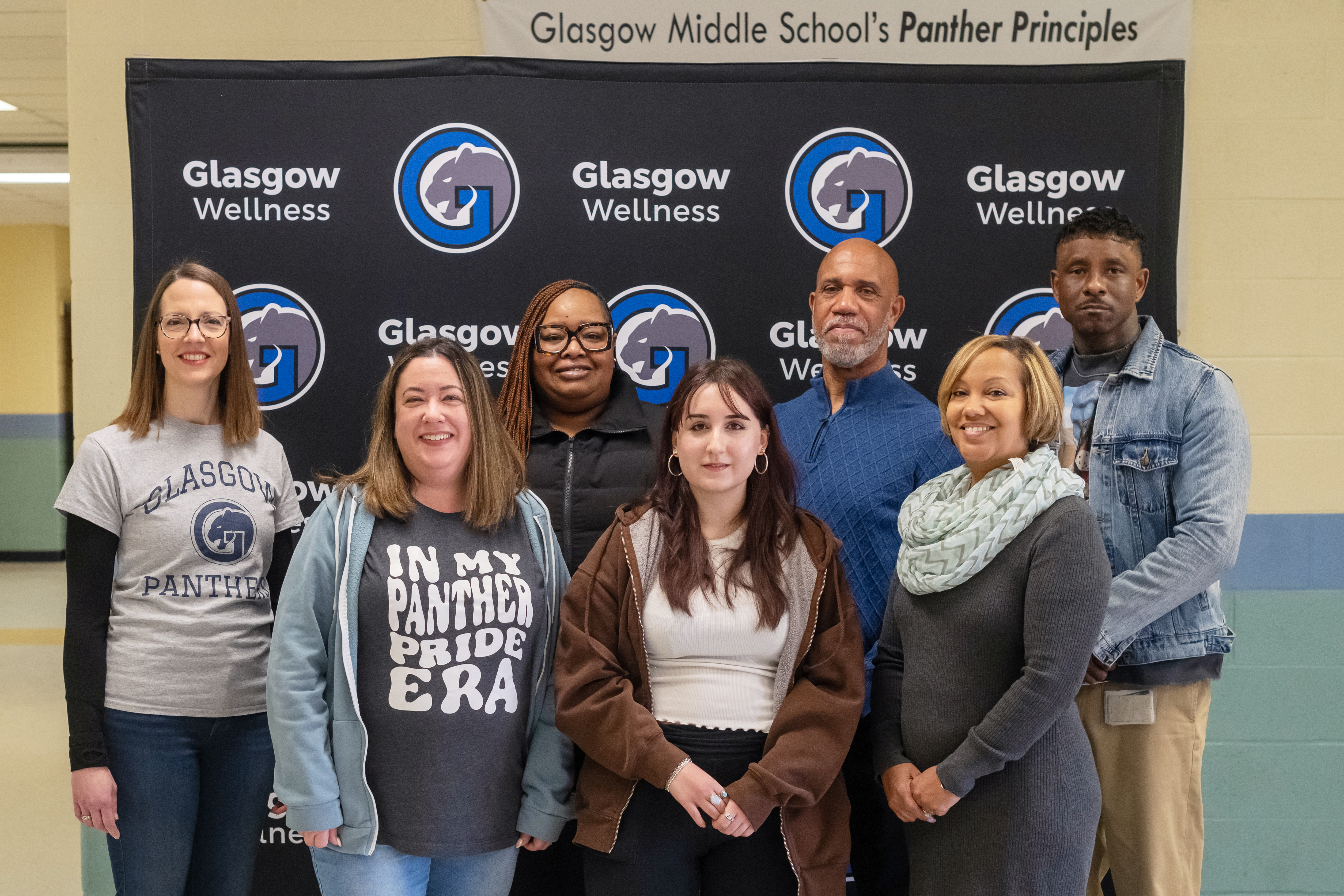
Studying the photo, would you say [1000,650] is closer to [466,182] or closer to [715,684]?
[715,684]

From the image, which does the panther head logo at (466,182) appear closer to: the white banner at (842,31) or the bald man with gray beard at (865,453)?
the white banner at (842,31)

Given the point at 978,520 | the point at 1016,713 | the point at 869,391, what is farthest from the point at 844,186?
the point at 1016,713

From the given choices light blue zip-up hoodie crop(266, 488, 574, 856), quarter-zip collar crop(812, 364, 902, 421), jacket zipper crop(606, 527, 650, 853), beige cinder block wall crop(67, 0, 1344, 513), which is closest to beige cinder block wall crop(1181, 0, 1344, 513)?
beige cinder block wall crop(67, 0, 1344, 513)

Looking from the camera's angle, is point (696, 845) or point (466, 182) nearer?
point (696, 845)

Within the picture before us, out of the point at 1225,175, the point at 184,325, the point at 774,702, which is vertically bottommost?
the point at 774,702

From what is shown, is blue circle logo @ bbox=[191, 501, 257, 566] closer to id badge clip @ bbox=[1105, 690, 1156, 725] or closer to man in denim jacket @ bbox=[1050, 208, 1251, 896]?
man in denim jacket @ bbox=[1050, 208, 1251, 896]

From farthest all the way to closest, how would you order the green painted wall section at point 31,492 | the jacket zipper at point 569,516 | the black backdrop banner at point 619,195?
the green painted wall section at point 31,492, the black backdrop banner at point 619,195, the jacket zipper at point 569,516

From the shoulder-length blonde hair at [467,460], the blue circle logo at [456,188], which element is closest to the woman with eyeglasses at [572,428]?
the shoulder-length blonde hair at [467,460]

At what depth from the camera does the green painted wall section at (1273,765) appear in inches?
110

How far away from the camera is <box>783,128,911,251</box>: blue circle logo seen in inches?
106

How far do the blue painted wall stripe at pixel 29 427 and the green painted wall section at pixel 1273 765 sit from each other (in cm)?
1064

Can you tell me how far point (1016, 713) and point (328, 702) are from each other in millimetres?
1162

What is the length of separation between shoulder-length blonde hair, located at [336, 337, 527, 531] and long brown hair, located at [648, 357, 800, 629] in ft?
0.95

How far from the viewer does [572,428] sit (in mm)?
2209
